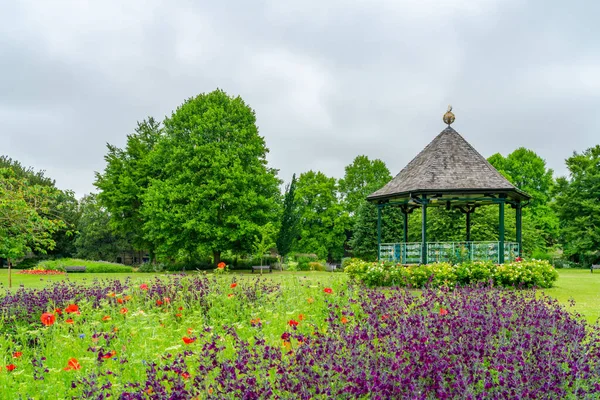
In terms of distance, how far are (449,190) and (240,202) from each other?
47.8 feet

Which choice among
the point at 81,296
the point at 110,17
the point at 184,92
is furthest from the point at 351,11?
the point at 184,92

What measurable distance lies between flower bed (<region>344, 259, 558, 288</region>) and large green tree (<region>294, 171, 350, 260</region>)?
26061 millimetres

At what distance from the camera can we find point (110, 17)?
8.95 meters

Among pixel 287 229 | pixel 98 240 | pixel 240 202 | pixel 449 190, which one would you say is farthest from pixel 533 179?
pixel 98 240

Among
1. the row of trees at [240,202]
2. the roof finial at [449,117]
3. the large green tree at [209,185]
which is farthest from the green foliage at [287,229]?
the roof finial at [449,117]

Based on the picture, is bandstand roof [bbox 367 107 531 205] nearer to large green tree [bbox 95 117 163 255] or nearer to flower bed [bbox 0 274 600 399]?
flower bed [bbox 0 274 600 399]

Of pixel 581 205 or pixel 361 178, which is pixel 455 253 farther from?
pixel 361 178

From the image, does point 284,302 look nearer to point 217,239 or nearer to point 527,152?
point 217,239

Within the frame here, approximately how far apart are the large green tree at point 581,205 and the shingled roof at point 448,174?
74.0 ft

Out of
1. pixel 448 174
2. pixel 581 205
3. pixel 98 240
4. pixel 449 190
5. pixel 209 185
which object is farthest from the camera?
pixel 98 240

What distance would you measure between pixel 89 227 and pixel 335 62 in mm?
35801

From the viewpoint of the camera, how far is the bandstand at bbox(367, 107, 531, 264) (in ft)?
48.7

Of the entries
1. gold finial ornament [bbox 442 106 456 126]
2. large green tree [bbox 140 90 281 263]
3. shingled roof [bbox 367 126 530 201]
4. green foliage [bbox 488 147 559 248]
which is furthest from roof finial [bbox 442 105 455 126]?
green foliage [bbox 488 147 559 248]

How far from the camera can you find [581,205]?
3572 centimetres
